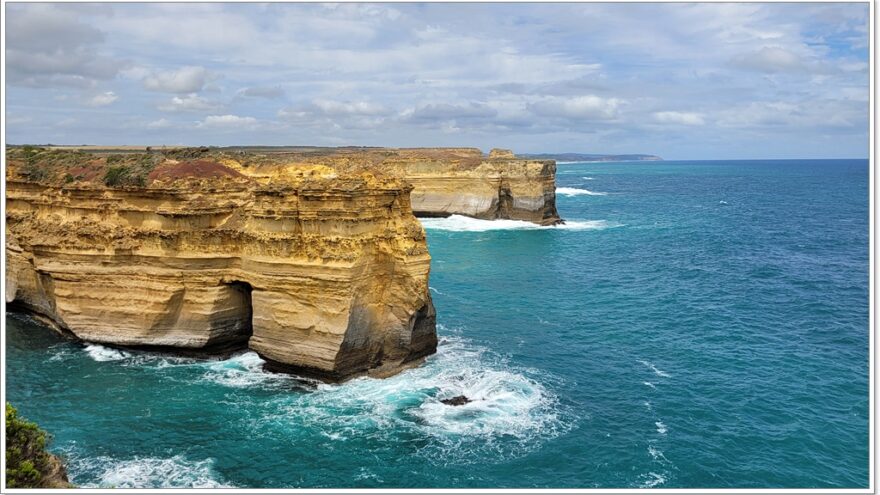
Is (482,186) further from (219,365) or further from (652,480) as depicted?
(652,480)

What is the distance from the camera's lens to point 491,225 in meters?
79.9

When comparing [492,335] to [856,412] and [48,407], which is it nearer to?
[856,412]

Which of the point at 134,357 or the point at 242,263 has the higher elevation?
the point at 242,263

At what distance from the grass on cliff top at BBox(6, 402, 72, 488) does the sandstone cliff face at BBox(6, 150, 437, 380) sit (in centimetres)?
1160

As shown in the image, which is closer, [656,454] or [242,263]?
[656,454]

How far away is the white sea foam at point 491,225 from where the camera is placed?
77062mm

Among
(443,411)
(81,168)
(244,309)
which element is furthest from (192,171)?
(443,411)

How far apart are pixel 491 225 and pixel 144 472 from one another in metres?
62.6

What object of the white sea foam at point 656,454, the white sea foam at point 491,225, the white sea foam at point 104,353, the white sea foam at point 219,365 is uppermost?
the white sea foam at point 491,225

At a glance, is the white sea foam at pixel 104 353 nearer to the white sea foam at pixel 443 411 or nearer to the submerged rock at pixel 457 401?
the white sea foam at pixel 443 411

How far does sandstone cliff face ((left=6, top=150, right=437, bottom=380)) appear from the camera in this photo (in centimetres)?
2681

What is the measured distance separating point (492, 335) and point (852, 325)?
20.2m

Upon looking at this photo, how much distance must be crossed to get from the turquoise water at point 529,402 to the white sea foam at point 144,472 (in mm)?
70

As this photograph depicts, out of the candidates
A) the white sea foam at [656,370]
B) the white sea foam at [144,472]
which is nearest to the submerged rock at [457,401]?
the white sea foam at [144,472]
